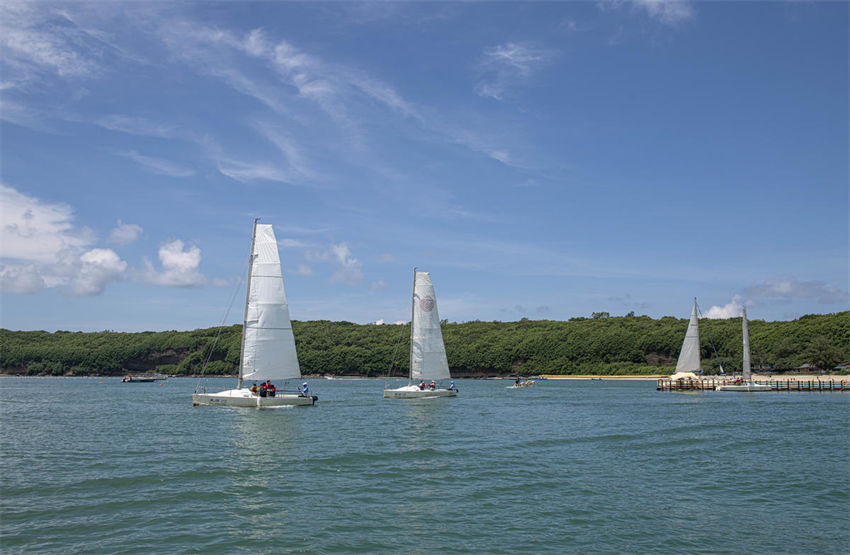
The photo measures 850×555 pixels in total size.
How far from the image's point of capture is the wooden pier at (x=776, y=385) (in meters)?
81.4

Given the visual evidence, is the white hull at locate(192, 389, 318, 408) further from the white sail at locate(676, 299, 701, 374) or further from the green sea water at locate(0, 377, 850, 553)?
the white sail at locate(676, 299, 701, 374)

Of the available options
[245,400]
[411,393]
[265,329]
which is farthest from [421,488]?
[411,393]

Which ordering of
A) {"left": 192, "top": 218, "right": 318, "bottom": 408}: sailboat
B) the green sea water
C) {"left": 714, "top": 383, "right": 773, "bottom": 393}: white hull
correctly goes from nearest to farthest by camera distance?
1. the green sea water
2. {"left": 192, "top": 218, "right": 318, "bottom": 408}: sailboat
3. {"left": 714, "top": 383, "right": 773, "bottom": 393}: white hull

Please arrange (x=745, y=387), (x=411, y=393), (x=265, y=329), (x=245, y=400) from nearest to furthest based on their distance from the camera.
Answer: (x=245, y=400) < (x=265, y=329) < (x=411, y=393) < (x=745, y=387)

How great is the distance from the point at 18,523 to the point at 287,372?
31448 millimetres

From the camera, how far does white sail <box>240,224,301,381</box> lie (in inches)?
1837

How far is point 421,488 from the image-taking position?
831 inches

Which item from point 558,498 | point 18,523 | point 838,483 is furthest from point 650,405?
point 18,523

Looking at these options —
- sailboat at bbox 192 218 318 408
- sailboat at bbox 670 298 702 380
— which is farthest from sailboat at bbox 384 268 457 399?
sailboat at bbox 670 298 702 380

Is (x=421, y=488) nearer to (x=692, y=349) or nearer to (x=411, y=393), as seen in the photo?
(x=411, y=393)

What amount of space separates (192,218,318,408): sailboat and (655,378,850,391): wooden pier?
58667mm

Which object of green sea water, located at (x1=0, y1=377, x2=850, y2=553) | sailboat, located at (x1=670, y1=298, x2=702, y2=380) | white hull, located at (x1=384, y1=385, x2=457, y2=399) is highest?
sailboat, located at (x1=670, y1=298, x2=702, y2=380)

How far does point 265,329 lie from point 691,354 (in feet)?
204

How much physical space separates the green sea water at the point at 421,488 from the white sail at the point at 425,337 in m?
21.6
